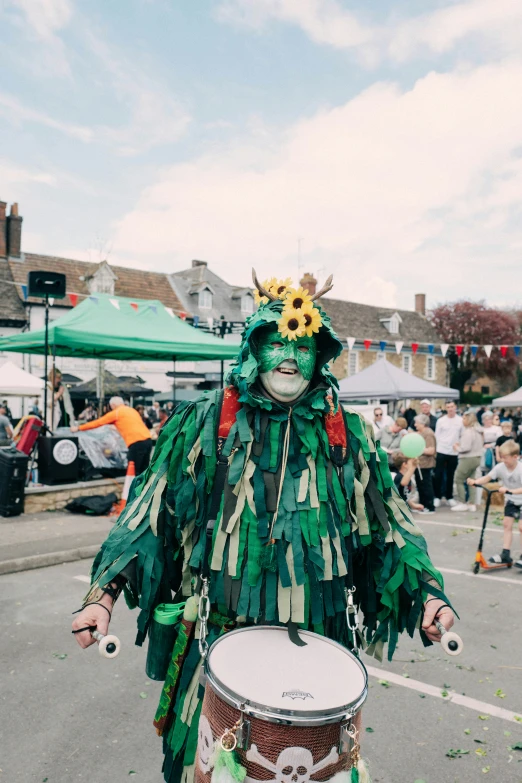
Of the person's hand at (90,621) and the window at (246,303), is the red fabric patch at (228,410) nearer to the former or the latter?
the person's hand at (90,621)

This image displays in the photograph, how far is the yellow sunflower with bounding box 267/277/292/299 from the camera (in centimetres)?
219

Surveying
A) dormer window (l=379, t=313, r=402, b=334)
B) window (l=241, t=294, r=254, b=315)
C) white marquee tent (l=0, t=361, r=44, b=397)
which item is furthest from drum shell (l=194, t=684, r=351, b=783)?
dormer window (l=379, t=313, r=402, b=334)

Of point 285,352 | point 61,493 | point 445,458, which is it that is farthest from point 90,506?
Answer: point 285,352

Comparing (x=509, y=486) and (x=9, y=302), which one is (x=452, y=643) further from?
(x=9, y=302)

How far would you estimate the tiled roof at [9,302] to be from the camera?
25.4 m

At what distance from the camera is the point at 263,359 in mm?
2107

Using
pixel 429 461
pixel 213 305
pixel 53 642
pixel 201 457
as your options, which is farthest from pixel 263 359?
pixel 213 305

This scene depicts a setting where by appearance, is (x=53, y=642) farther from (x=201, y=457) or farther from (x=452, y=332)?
(x=452, y=332)

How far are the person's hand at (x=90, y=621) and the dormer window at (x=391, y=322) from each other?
133 feet

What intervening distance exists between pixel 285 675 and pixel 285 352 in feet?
3.34

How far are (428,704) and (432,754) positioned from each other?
0.53m

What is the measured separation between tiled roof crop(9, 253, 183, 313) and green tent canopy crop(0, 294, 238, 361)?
16020 mm

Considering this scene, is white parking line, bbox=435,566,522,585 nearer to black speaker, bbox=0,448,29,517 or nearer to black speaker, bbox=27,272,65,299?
black speaker, bbox=0,448,29,517

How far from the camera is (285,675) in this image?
1.64m
